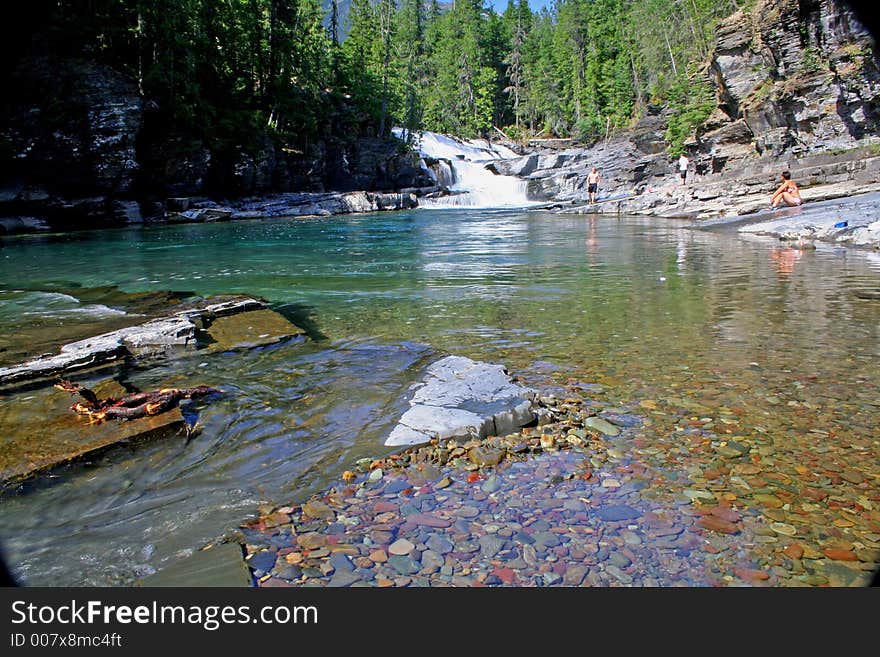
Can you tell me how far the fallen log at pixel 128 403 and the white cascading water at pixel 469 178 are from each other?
40.3m

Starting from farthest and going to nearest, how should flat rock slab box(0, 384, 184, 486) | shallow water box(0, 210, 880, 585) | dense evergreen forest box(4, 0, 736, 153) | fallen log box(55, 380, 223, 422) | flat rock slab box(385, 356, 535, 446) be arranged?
dense evergreen forest box(4, 0, 736, 153)
fallen log box(55, 380, 223, 422)
flat rock slab box(385, 356, 535, 446)
flat rock slab box(0, 384, 184, 486)
shallow water box(0, 210, 880, 585)

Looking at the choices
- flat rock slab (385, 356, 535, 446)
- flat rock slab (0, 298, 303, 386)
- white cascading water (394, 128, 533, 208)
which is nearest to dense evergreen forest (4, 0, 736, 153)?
white cascading water (394, 128, 533, 208)

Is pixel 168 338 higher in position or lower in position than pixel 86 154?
lower

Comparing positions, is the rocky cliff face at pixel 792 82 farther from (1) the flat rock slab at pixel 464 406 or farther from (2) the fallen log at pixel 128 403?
(2) the fallen log at pixel 128 403

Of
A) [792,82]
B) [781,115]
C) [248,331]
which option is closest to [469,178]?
[781,115]

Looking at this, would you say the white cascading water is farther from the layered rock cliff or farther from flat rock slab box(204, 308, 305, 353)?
flat rock slab box(204, 308, 305, 353)

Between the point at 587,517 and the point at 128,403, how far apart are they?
143 inches

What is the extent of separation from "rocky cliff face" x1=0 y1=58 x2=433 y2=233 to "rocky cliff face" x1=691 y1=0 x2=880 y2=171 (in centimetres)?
3410

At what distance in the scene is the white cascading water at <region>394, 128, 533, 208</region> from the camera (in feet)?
145

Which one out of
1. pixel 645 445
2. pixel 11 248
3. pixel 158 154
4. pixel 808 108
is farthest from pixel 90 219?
pixel 808 108

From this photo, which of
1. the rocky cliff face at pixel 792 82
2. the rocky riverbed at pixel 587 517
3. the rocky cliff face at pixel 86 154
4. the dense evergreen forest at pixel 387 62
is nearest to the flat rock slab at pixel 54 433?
the rocky riverbed at pixel 587 517

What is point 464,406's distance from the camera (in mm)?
4195

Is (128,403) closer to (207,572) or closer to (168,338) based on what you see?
(168,338)

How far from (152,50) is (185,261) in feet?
94.0
